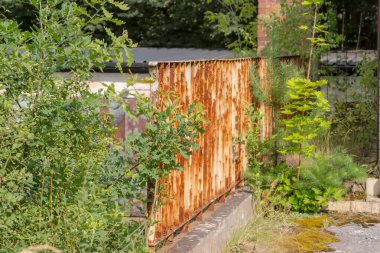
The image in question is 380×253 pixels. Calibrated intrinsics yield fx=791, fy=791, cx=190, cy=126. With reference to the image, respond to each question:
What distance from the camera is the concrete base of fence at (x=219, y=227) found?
5629 mm

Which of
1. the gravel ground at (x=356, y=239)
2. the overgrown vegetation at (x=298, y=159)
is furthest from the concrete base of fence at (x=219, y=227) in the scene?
the gravel ground at (x=356, y=239)

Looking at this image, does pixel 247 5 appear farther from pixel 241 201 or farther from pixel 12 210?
pixel 12 210

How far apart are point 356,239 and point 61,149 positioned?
13.6 feet

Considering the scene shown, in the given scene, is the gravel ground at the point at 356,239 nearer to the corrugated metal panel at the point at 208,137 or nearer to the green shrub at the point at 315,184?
the green shrub at the point at 315,184

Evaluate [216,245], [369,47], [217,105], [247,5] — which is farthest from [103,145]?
[369,47]

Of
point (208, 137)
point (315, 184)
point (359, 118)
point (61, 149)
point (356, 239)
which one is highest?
point (61, 149)

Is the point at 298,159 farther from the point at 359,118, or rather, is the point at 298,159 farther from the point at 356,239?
the point at 359,118

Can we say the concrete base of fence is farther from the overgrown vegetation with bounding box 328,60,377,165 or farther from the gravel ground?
the overgrown vegetation with bounding box 328,60,377,165

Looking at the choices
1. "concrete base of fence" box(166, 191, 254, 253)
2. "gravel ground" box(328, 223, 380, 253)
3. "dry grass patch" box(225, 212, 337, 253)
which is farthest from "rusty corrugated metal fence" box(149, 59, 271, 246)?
"gravel ground" box(328, 223, 380, 253)

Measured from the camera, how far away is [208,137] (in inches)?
261

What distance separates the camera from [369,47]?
58.0 ft

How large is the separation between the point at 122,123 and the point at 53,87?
14.1ft

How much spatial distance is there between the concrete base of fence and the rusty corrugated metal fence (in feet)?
0.39

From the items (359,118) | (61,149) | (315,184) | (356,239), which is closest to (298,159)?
(315,184)
